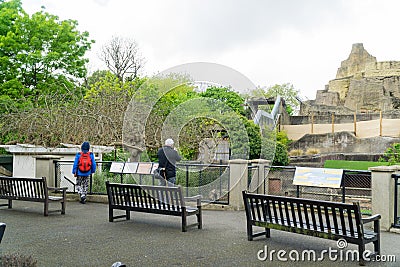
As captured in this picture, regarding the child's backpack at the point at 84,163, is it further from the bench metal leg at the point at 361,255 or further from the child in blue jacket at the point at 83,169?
the bench metal leg at the point at 361,255

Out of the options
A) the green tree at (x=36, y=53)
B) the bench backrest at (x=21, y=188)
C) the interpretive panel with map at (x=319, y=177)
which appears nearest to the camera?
the interpretive panel with map at (x=319, y=177)

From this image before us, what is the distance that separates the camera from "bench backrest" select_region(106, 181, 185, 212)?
8.66m

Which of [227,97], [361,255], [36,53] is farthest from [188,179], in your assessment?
[36,53]

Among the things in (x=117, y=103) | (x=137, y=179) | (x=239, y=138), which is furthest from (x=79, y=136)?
(x=239, y=138)

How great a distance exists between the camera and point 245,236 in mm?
8312

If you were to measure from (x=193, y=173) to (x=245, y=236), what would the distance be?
631 centimetres

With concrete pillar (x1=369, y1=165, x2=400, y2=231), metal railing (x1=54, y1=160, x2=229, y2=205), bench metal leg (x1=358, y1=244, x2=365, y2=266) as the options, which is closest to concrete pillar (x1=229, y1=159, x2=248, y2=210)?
metal railing (x1=54, y1=160, x2=229, y2=205)

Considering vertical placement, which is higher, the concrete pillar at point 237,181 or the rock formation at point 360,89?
the rock formation at point 360,89

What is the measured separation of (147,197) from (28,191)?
3.41 metres

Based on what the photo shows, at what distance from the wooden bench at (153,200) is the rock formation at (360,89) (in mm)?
47214

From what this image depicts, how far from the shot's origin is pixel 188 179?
14188mm

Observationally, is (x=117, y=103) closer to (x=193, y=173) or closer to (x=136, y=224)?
(x=193, y=173)

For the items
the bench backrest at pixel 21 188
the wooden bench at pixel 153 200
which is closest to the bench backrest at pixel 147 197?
the wooden bench at pixel 153 200

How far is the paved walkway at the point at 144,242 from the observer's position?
655cm
